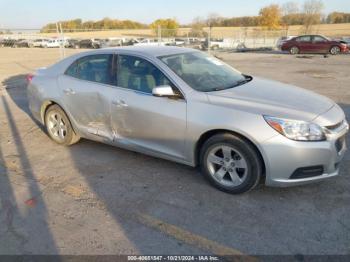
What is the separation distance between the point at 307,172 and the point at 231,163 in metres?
0.76

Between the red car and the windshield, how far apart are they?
2124 centimetres

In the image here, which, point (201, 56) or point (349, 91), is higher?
point (201, 56)

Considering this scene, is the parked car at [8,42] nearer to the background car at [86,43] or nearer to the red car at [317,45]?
the background car at [86,43]

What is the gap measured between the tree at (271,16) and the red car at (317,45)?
38933 millimetres

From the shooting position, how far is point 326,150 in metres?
3.12

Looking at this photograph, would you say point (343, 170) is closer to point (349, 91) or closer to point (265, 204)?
point (265, 204)

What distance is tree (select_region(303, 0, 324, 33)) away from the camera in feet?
170

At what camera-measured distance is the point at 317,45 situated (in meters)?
22.9

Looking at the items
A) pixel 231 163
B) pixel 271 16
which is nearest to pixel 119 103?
pixel 231 163

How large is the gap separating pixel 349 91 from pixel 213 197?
7.40 meters

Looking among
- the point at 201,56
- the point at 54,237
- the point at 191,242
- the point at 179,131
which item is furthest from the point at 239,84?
the point at 54,237

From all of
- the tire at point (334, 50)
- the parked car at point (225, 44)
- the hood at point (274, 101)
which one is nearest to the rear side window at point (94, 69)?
the hood at point (274, 101)

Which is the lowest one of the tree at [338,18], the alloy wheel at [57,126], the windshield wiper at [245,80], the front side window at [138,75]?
the alloy wheel at [57,126]

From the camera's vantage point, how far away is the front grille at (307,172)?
3.17 m
